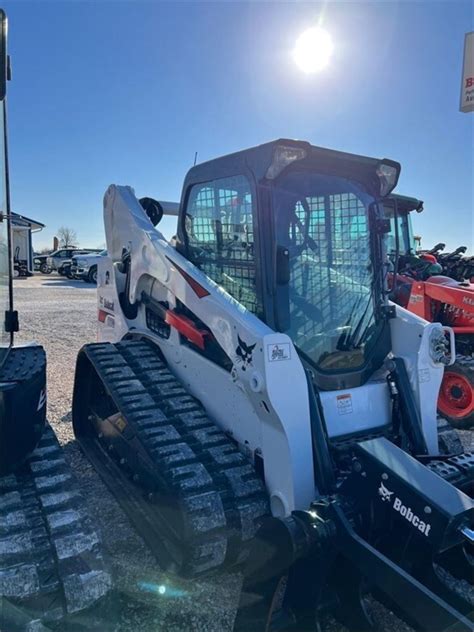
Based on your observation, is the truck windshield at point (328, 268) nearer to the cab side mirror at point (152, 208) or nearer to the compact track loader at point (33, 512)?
the compact track loader at point (33, 512)

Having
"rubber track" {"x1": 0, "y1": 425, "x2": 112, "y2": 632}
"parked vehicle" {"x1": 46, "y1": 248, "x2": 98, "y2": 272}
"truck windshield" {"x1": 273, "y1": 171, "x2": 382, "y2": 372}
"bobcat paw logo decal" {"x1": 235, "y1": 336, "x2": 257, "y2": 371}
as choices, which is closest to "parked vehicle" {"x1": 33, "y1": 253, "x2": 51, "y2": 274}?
"parked vehicle" {"x1": 46, "y1": 248, "x2": 98, "y2": 272}

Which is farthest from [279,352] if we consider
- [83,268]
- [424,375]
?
[83,268]

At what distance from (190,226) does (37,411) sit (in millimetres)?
1684

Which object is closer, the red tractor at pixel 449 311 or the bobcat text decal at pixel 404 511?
the bobcat text decal at pixel 404 511

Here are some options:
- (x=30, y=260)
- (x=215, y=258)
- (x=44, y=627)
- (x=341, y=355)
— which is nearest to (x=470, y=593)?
(x=341, y=355)

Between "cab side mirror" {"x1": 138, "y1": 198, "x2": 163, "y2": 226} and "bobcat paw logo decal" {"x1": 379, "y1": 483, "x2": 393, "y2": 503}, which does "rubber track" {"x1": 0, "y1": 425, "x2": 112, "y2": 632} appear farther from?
"cab side mirror" {"x1": 138, "y1": 198, "x2": 163, "y2": 226}

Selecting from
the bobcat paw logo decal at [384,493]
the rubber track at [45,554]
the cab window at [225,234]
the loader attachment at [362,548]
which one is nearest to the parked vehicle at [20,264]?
the cab window at [225,234]

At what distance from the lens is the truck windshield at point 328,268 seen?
3.15 m

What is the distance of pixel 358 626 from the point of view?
7.18 ft

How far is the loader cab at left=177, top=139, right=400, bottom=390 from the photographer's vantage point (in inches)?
119

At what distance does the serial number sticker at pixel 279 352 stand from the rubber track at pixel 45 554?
3.89ft

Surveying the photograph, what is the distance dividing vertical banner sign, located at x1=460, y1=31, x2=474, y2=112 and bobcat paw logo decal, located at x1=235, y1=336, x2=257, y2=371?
13.7ft

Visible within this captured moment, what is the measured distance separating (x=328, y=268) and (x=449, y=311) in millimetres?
3459

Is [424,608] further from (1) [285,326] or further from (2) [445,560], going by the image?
(1) [285,326]
